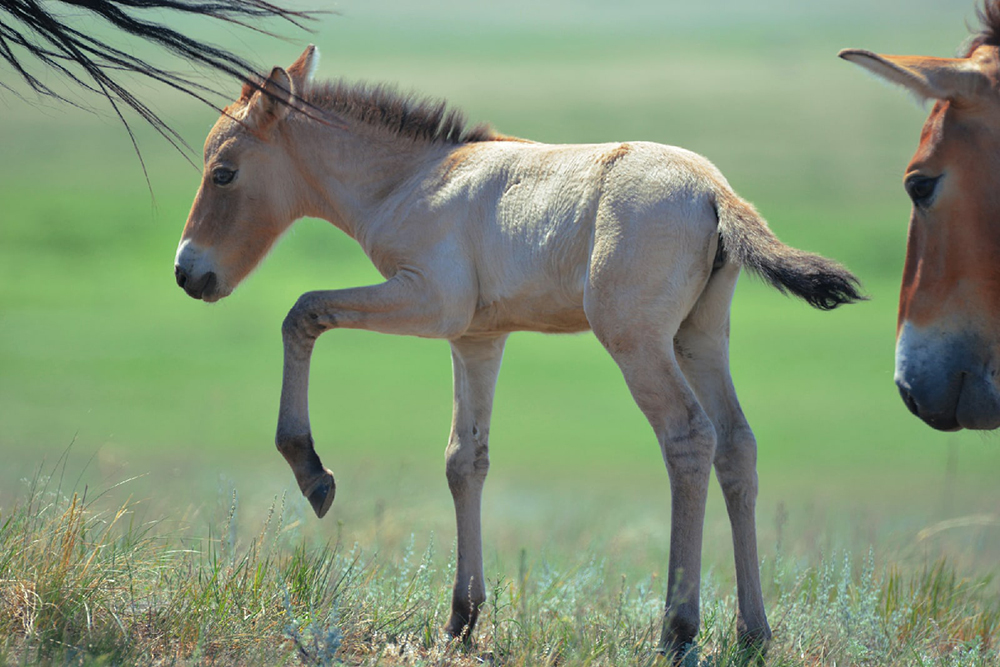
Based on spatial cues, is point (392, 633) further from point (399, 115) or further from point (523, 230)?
point (399, 115)

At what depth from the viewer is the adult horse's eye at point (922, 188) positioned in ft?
11.7

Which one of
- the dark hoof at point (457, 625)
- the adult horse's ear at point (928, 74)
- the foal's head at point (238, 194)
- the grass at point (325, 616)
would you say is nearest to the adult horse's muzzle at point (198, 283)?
the foal's head at point (238, 194)

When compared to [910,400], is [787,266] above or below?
above

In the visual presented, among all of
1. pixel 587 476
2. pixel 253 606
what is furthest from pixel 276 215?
pixel 587 476

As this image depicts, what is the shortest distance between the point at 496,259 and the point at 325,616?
1.68 meters

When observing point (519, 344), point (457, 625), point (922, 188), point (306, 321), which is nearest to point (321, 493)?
point (306, 321)

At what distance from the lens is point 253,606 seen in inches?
172

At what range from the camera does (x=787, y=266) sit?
426cm

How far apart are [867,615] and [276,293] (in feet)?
116

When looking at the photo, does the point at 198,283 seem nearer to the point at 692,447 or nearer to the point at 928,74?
the point at 692,447

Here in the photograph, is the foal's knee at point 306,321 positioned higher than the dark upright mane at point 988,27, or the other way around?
the dark upright mane at point 988,27

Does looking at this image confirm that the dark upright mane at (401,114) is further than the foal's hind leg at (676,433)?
Yes

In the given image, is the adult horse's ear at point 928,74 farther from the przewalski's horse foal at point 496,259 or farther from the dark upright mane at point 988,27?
the przewalski's horse foal at point 496,259

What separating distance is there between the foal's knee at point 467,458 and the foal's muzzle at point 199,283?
1.45m
